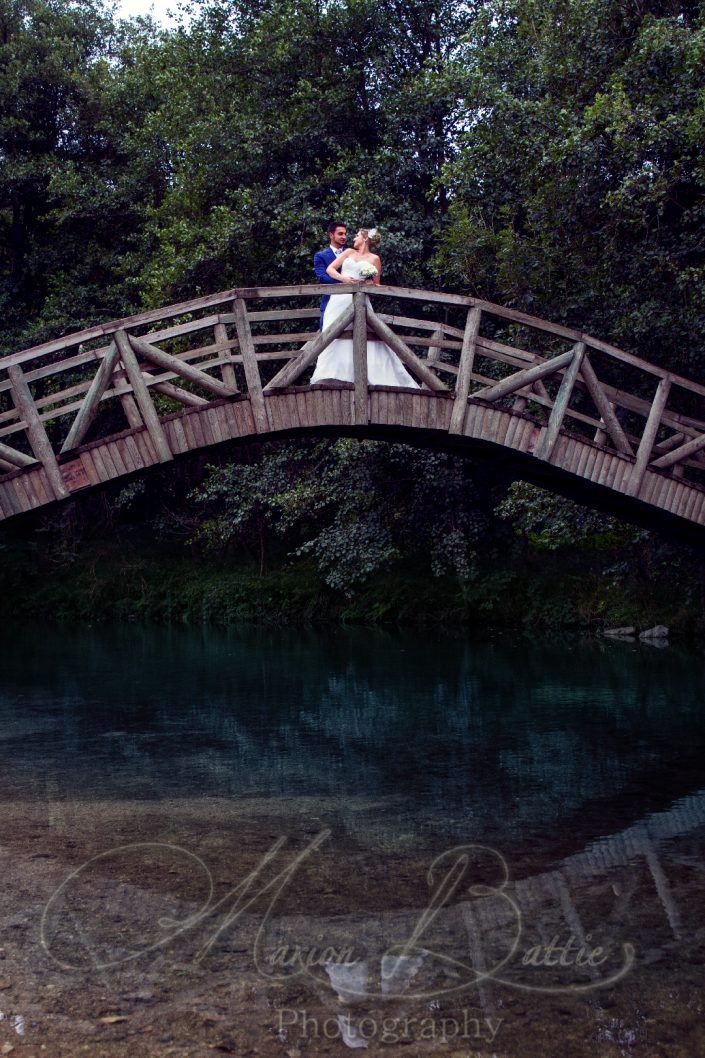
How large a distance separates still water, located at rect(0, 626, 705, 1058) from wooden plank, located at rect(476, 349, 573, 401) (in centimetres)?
413

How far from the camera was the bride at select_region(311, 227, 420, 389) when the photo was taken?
39.4ft

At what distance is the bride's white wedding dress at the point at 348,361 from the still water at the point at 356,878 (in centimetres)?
436

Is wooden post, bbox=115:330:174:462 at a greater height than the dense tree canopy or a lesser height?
lesser

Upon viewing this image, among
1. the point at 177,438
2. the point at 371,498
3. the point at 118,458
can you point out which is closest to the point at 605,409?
the point at 177,438

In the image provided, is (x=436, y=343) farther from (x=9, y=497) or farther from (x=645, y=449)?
(x=9, y=497)

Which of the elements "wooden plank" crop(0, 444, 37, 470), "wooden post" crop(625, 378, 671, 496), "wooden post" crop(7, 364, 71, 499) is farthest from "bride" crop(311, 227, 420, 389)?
"wooden plank" crop(0, 444, 37, 470)

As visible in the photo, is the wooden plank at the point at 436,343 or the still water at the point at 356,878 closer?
the still water at the point at 356,878

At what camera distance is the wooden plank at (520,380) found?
1210 cm

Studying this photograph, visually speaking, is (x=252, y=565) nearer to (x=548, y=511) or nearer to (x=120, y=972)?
(x=548, y=511)

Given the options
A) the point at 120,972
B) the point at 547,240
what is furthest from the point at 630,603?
the point at 120,972

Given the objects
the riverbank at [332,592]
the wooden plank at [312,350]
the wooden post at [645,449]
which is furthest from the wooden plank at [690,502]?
the riverbank at [332,592]

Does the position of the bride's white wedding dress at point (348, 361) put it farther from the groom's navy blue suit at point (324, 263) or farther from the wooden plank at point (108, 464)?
the wooden plank at point (108, 464)

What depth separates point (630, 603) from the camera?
2508 centimetres

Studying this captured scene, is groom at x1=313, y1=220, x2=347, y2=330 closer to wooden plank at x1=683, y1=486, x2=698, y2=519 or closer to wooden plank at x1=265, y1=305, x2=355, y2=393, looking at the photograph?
wooden plank at x1=265, y1=305, x2=355, y2=393
